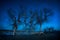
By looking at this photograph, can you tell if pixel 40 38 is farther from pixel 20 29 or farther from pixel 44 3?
pixel 44 3

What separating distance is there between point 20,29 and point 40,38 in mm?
407

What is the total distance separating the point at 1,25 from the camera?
10.2ft

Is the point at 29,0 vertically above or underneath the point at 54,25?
above

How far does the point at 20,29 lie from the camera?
311 centimetres

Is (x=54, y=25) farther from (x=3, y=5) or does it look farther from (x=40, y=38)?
(x=3, y=5)

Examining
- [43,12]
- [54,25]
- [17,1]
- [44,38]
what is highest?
[17,1]

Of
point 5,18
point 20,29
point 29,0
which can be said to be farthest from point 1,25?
point 29,0

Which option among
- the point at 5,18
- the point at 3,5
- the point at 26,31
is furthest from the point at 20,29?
the point at 3,5

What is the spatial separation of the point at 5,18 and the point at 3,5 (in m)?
0.25

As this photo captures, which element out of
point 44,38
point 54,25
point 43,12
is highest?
point 43,12

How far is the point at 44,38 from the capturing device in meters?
3.11

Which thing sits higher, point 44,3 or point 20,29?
point 44,3

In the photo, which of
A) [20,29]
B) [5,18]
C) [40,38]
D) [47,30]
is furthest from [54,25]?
[5,18]

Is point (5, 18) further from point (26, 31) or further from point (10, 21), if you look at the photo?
point (26, 31)
